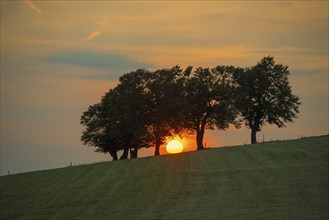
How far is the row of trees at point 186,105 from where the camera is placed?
98.1 metres

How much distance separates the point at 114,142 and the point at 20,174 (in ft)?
112

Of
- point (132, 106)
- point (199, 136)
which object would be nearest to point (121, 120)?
point (132, 106)

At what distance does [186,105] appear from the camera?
9875 centimetres

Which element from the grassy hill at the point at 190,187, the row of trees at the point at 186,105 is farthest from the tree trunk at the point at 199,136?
the grassy hill at the point at 190,187

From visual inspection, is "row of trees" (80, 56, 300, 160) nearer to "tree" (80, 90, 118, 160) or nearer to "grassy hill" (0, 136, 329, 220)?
"tree" (80, 90, 118, 160)

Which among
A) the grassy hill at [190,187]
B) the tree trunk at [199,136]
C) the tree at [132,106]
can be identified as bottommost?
the grassy hill at [190,187]

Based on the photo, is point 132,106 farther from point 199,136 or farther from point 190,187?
point 190,187

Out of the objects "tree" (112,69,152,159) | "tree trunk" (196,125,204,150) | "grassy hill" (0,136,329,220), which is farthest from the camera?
"tree trunk" (196,125,204,150)

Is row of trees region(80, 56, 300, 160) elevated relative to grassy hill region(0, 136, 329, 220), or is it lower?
elevated

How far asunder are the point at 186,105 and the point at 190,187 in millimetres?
50115

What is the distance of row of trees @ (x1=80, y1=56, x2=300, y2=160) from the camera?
98062 mm

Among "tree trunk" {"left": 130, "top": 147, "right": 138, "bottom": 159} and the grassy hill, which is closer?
the grassy hill

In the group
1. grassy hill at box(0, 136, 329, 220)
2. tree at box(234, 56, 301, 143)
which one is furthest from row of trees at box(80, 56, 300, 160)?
grassy hill at box(0, 136, 329, 220)

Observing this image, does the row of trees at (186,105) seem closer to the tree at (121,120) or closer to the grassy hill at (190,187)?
the tree at (121,120)
